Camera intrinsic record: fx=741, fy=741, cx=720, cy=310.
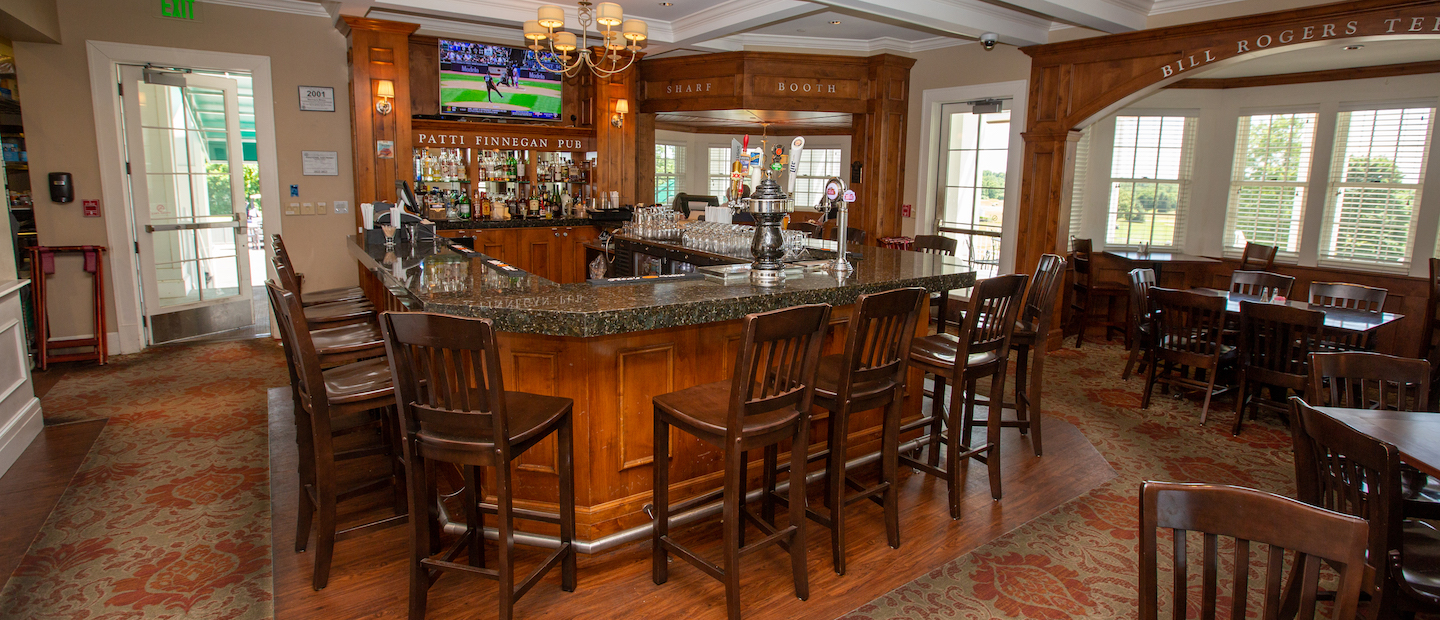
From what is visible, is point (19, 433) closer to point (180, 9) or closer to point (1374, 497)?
point (180, 9)

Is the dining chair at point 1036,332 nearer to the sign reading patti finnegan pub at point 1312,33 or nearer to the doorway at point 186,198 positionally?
the sign reading patti finnegan pub at point 1312,33

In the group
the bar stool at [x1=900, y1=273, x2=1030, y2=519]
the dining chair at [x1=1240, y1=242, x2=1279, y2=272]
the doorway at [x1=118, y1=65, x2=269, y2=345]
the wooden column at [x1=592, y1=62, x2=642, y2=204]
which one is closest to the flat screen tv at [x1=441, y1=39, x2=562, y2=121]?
the wooden column at [x1=592, y1=62, x2=642, y2=204]

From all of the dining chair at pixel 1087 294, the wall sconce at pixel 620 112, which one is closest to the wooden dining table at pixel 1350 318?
the dining chair at pixel 1087 294

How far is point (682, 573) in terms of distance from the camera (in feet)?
9.18

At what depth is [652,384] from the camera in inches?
115

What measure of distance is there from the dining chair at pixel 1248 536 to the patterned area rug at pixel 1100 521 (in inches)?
49.4

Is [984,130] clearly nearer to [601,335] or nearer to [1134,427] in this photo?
[1134,427]

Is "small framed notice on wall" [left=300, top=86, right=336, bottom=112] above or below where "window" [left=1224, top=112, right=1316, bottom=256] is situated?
above

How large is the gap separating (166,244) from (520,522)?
519 cm

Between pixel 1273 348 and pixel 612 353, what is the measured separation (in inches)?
160

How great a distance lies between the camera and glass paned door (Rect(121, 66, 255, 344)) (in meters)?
5.96

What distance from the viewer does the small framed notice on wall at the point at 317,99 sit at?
20.7 ft

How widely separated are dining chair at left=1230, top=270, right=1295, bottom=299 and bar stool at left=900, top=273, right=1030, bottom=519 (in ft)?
10.1

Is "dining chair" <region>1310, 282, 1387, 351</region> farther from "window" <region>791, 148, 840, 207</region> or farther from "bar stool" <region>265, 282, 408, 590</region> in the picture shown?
"window" <region>791, 148, 840, 207</region>
